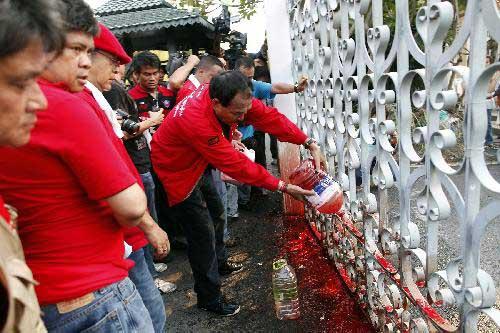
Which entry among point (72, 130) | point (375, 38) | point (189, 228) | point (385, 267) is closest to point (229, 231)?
point (189, 228)

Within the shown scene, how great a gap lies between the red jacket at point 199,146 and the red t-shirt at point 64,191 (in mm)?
1508

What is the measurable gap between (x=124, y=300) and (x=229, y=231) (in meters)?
3.52

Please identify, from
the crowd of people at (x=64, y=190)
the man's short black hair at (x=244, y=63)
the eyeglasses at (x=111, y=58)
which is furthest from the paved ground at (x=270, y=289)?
the man's short black hair at (x=244, y=63)

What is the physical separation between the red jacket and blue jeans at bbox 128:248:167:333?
3.23ft

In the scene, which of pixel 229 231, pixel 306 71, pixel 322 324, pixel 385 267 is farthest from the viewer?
pixel 229 231

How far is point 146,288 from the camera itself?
7.02ft

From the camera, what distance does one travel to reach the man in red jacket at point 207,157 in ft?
9.46

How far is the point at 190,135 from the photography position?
A: 2.96m

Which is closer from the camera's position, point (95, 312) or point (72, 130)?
point (72, 130)

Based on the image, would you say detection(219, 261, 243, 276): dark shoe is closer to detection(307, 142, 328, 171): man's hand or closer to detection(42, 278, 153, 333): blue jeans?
detection(307, 142, 328, 171): man's hand

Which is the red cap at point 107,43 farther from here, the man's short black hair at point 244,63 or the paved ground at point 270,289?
the man's short black hair at point 244,63

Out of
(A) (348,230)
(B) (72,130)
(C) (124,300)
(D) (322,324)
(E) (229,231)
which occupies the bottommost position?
(E) (229,231)

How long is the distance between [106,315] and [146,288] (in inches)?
28.1

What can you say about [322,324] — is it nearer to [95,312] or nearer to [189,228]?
[189,228]
